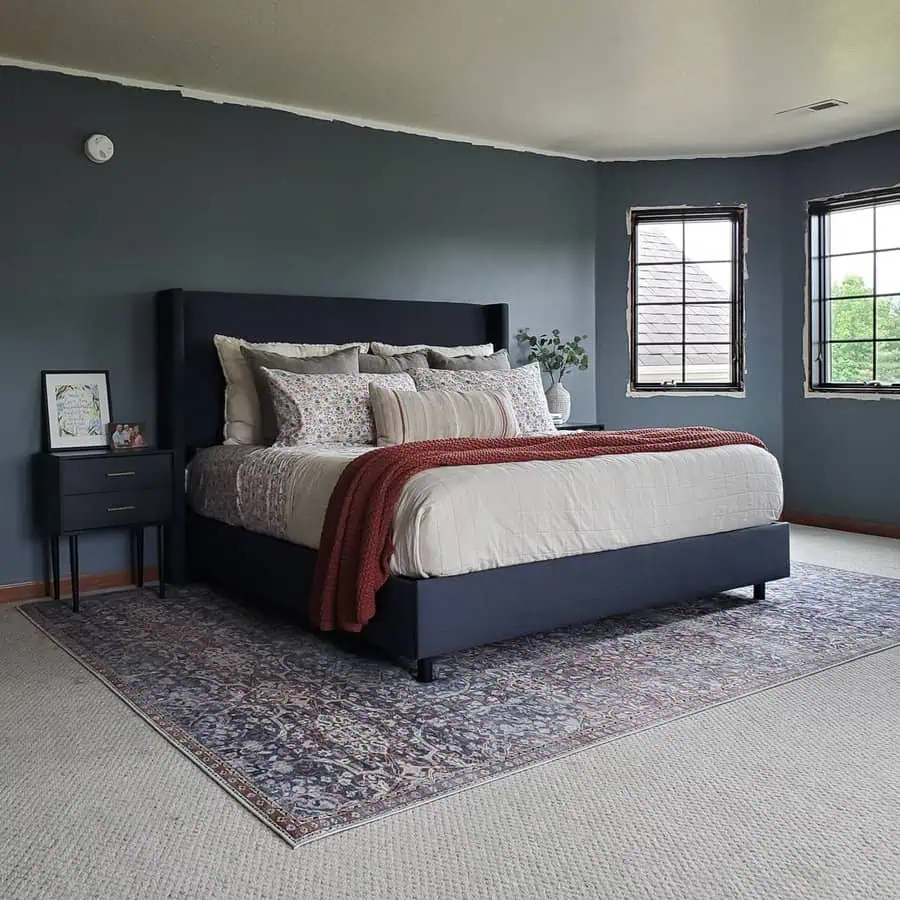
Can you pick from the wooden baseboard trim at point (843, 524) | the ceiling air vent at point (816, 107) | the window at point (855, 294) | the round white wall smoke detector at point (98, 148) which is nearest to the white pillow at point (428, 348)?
the round white wall smoke detector at point (98, 148)

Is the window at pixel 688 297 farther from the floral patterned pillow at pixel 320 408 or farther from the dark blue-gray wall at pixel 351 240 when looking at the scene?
the floral patterned pillow at pixel 320 408

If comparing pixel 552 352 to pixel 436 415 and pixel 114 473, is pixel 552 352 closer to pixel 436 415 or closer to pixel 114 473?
pixel 436 415

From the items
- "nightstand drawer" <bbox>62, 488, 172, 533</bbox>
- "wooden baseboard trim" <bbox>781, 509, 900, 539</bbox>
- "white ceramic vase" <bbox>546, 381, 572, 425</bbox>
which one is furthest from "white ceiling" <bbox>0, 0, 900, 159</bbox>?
"wooden baseboard trim" <bbox>781, 509, 900, 539</bbox>

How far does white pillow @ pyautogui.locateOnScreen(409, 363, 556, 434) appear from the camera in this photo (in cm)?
502

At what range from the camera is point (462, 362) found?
538cm

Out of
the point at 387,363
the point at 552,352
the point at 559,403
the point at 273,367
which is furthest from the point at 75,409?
the point at 552,352

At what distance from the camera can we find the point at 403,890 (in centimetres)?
195

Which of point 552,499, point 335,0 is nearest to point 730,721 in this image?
point 552,499

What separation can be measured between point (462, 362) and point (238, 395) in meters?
1.26

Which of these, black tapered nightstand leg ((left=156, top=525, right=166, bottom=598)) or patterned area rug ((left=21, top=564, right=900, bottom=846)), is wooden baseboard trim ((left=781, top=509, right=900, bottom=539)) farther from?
black tapered nightstand leg ((left=156, top=525, right=166, bottom=598))

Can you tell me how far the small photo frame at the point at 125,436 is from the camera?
15.0ft

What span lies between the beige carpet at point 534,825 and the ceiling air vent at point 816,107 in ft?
11.5

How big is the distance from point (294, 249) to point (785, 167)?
3.30 meters

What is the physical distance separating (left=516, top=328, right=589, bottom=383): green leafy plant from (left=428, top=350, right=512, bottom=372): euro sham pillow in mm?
805
